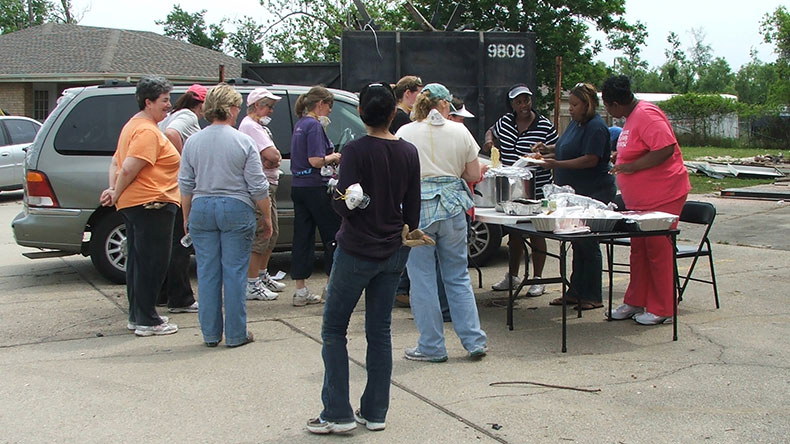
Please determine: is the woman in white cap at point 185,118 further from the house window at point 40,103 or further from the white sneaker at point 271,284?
the house window at point 40,103

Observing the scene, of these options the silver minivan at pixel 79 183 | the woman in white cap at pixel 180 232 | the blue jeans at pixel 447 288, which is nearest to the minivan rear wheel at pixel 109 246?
the silver minivan at pixel 79 183

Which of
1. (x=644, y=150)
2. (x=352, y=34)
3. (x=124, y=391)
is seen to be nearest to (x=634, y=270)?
(x=644, y=150)

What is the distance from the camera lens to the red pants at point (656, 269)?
6.63 meters

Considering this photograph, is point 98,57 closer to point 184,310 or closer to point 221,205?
point 184,310

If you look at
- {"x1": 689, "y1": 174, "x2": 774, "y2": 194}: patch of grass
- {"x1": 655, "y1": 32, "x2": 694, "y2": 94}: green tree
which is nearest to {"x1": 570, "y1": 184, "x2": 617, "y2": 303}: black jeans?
{"x1": 689, "y1": 174, "x2": 774, "y2": 194}: patch of grass

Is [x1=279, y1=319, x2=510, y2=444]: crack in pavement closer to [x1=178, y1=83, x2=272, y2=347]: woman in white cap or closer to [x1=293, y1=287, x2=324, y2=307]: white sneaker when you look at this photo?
[x1=178, y1=83, x2=272, y2=347]: woman in white cap

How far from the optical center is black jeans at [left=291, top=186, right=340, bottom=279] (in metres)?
7.59

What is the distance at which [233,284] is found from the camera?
619 cm

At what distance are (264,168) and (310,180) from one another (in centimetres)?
51

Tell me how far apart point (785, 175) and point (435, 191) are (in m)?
19.3

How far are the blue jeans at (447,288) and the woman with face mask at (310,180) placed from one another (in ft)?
6.13

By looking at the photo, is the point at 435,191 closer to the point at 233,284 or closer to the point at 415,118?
the point at 415,118

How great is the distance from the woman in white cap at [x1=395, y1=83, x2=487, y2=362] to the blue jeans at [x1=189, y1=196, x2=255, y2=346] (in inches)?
50.3

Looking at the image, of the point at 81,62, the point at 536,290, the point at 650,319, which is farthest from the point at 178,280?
the point at 81,62
